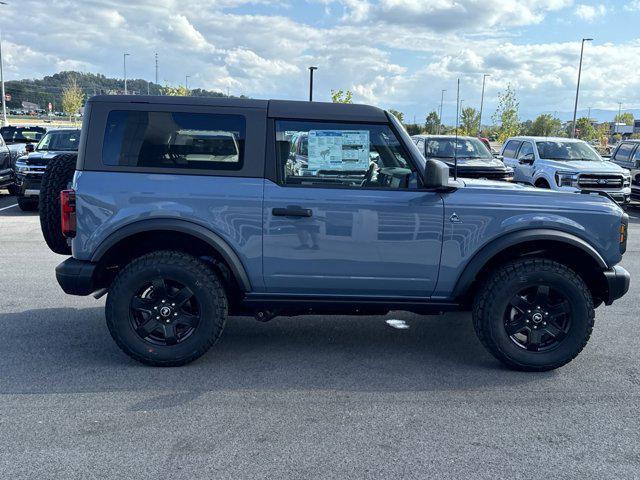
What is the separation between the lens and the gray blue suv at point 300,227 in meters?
4.21

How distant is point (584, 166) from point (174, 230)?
11739 mm

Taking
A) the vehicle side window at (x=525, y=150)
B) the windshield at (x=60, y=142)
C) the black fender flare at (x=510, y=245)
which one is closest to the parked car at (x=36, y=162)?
the windshield at (x=60, y=142)

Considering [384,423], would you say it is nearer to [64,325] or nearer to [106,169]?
[106,169]

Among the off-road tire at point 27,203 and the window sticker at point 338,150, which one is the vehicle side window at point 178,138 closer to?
the window sticker at point 338,150

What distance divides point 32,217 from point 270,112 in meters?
9.69

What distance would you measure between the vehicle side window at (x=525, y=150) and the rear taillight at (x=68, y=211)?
12466 mm

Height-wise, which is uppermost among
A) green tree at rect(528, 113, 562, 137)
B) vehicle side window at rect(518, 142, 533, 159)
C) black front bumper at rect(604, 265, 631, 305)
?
green tree at rect(528, 113, 562, 137)

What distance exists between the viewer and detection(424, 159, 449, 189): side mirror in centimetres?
411

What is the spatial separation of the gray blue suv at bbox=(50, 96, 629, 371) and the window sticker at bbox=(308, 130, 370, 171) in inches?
0.4

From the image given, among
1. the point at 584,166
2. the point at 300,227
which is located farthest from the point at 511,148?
the point at 300,227

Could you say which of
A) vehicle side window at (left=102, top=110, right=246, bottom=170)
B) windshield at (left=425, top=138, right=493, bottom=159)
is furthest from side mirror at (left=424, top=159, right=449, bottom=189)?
windshield at (left=425, top=138, right=493, bottom=159)

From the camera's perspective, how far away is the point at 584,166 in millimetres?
13469

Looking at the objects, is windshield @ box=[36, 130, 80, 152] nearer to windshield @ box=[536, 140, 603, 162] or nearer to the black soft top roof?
the black soft top roof

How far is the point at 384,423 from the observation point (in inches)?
141
